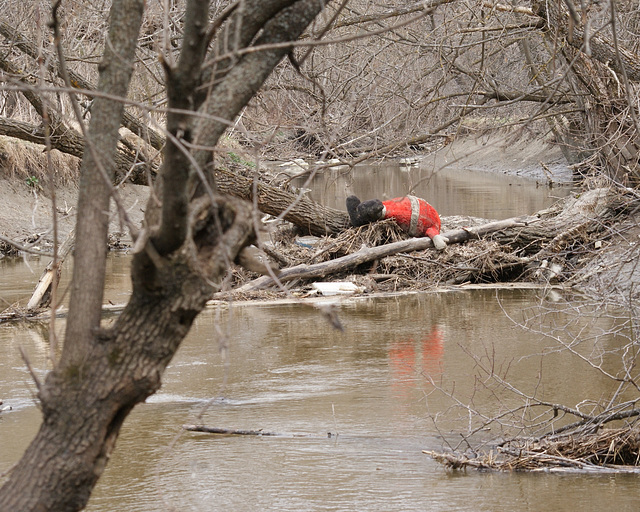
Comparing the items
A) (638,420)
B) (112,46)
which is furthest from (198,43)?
(638,420)

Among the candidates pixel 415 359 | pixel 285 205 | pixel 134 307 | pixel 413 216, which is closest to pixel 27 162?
pixel 285 205

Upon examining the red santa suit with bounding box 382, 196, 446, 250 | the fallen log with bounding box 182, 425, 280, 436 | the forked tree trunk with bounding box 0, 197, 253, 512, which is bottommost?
the fallen log with bounding box 182, 425, 280, 436

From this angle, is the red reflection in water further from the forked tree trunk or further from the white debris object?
the forked tree trunk

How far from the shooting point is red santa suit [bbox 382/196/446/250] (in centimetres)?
1231

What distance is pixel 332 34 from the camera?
10.2 meters

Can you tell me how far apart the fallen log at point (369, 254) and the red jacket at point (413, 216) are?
1.00ft

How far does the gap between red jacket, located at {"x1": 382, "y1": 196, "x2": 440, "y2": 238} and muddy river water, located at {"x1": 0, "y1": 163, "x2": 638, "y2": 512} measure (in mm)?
1631

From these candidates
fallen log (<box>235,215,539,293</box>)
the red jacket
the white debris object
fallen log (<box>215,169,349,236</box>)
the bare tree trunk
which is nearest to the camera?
the bare tree trunk

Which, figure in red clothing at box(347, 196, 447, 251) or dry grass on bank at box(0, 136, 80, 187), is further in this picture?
dry grass on bank at box(0, 136, 80, 187)

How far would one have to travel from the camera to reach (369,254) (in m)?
11.9

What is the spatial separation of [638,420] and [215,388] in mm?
3481

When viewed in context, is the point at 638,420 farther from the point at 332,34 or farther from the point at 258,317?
the point at 332,34

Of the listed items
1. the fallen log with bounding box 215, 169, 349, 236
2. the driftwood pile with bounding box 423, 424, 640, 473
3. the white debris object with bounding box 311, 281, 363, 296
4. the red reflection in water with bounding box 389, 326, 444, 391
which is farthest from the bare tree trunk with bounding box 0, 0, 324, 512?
the fallen log with bounding box 215, 169, 349, 236

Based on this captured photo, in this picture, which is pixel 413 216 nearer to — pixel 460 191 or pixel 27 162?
pixel 27 162
